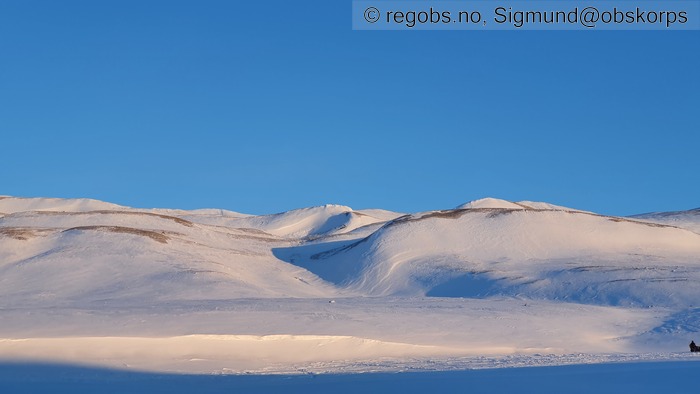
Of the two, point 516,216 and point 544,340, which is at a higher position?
point 516,216

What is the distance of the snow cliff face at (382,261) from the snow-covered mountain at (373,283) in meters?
0.13

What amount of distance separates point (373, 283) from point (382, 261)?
2971mm

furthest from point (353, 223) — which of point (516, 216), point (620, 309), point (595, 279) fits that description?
point (620, 309)

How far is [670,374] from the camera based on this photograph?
2017 cm

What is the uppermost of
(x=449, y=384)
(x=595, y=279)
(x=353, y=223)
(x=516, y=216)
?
(x=353, y=223)

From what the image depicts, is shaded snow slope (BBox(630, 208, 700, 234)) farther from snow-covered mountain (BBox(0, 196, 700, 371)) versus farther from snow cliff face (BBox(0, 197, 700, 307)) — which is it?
snow cliff face (BBox(0, 197, 700, 307))

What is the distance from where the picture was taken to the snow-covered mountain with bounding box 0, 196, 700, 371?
28.2 meters

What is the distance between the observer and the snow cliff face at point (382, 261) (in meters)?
43.8

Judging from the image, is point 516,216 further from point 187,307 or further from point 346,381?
point 346,381

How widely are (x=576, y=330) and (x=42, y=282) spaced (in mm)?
27884

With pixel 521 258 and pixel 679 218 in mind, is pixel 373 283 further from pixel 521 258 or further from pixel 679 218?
pixel 679 218

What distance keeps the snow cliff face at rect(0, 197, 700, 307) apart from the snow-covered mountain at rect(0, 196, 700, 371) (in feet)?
0.42

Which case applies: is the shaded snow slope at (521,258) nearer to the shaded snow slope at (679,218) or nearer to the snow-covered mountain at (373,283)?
the snow-covered mountain at (373,283)

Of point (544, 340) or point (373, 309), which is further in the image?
point (373, 309)
